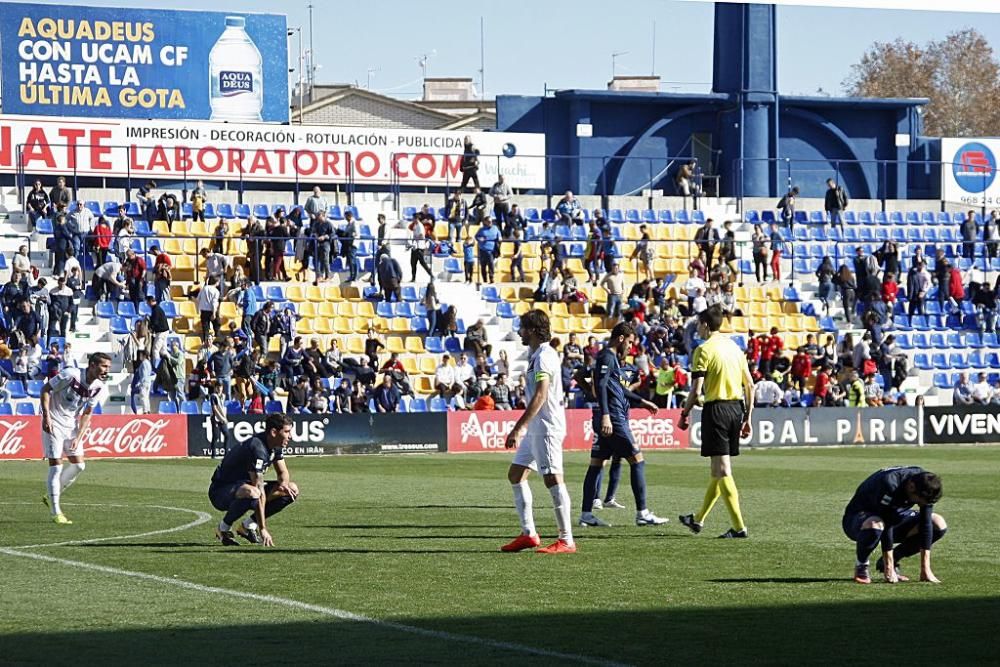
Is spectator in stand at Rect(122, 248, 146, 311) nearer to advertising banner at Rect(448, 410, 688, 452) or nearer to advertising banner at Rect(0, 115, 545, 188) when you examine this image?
advertising banner at Rect(0, 115, 545, 188)

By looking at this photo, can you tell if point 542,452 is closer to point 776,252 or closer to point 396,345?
point 396,345

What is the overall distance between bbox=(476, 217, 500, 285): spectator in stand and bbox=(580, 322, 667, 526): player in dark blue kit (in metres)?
24.8

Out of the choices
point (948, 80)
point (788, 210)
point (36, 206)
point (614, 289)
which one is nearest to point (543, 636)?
point (614, 289)

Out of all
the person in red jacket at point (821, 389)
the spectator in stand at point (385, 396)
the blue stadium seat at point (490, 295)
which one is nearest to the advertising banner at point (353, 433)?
the spectator in stand at point (385, 396)

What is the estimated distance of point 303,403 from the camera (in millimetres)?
34688

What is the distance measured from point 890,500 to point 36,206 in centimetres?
3122

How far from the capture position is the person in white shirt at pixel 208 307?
36031mm

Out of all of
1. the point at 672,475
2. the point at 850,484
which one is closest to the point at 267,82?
the point at 672,475

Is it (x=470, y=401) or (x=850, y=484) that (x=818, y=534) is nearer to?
(x=850, y=484)

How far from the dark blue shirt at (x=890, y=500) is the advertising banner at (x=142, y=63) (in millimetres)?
36885

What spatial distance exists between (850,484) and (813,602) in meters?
12.5

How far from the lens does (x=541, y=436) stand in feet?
44.1

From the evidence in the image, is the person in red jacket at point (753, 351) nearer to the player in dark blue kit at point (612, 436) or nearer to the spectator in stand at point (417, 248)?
the spectator in stand at point (417, 248)

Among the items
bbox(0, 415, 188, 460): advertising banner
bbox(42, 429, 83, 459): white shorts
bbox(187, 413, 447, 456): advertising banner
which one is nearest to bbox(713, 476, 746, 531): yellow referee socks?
bbox(42, 429, 83, 459): white shorts
